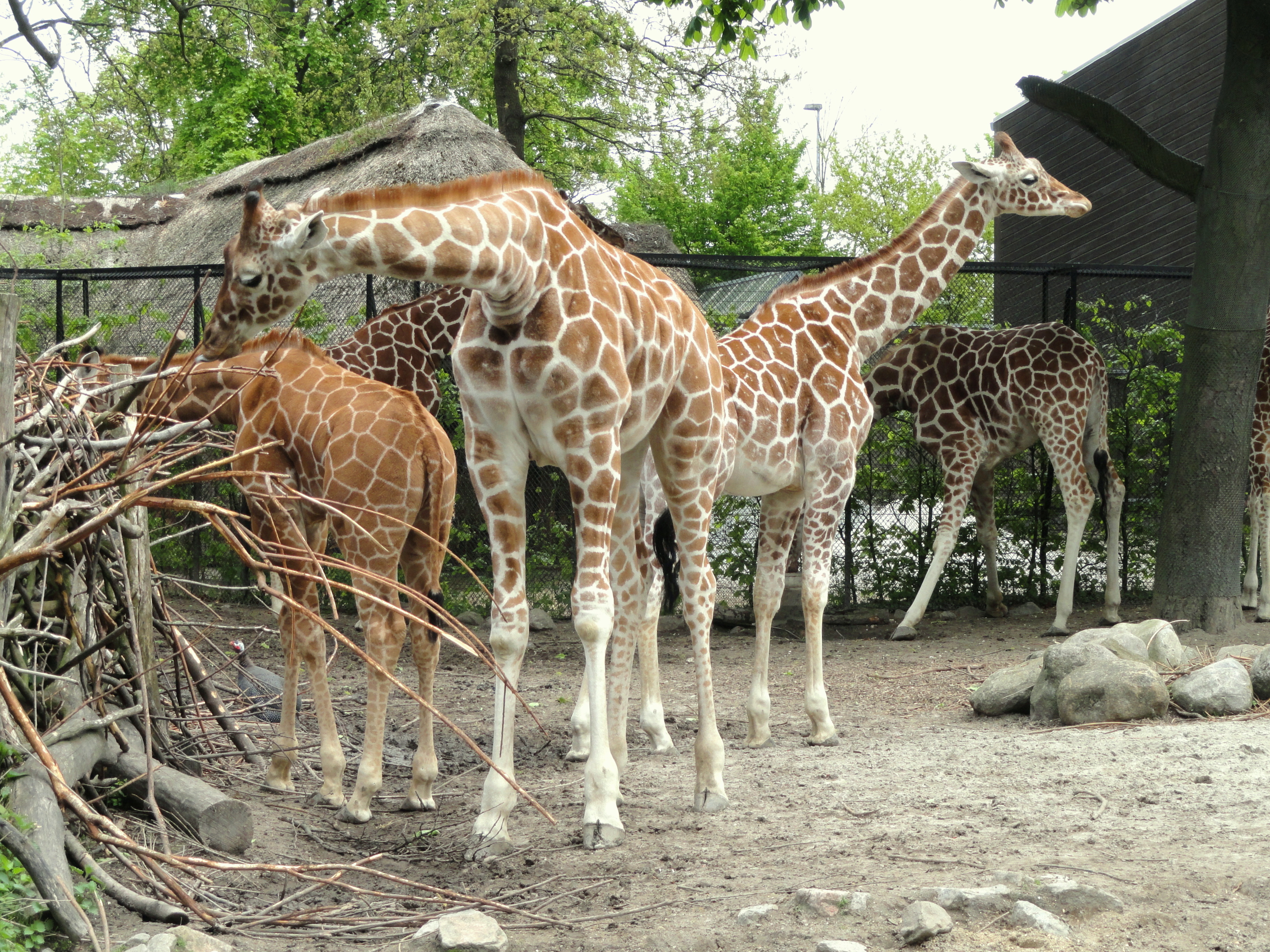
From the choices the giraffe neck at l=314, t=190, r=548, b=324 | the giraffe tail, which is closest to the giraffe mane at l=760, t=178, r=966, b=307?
the giraffe tail

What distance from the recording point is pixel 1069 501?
8477 millimetres

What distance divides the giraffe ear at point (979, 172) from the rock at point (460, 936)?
538cm

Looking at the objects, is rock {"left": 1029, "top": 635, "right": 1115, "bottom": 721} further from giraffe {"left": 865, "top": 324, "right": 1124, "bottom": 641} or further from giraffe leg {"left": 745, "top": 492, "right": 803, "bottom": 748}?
giraffe {"left": 865, "top": 324, "right": 1124, "bottom": 641}

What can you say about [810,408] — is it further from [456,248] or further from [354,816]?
[354,816]

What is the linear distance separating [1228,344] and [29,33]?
7720 millimetres

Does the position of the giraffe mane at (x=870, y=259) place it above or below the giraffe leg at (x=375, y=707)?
above

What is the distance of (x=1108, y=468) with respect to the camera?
8852 millimetres

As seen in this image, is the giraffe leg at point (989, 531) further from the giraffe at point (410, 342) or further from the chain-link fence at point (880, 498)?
the giraffe at point (410, 342)

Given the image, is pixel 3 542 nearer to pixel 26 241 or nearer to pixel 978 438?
pixel 978 438

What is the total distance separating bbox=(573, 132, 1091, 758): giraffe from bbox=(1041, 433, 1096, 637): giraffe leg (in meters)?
2.52

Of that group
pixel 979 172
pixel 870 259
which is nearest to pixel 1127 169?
pixel 979 172

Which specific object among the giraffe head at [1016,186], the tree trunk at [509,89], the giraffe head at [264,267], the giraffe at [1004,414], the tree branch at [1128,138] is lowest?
the giraffe at [1004,414]

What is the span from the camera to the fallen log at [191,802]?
3.64 metres

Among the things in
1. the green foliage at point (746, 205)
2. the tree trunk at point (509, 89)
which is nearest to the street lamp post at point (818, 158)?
the green foliage at point (746, 205)
